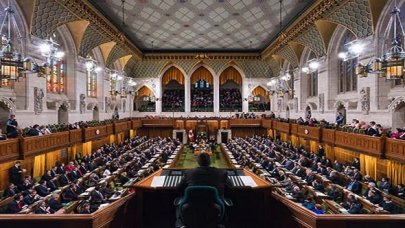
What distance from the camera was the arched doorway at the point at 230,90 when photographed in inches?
1339

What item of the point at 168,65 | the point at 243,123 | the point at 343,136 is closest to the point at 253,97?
the point at 243,123

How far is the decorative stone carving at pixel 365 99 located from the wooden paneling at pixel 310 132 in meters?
2.39

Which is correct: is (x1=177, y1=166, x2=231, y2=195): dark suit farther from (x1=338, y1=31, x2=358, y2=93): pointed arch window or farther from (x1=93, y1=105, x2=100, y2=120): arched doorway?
(x1=93, y1=105, x2=100, y2=120): arched doorway

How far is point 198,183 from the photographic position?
3.10 meters

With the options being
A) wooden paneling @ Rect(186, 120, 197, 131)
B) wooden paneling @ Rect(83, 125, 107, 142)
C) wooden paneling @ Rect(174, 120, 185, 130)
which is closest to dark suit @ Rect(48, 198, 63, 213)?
wooden paneling @ Rect(83, 125, 107, 142)

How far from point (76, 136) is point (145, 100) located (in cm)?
2021

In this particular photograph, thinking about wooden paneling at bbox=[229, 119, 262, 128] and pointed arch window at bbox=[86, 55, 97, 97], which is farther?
wooden paneling at bbox=[229, 119, 262, 128]

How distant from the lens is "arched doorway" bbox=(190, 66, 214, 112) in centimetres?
3406

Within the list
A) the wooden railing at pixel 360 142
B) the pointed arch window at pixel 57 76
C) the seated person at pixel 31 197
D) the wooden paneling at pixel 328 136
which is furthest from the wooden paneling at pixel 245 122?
the seated person at pixel 31 197

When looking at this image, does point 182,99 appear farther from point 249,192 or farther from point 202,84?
point 249,192

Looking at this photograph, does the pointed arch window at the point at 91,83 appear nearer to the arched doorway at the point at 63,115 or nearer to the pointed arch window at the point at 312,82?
the arched doorway at the point at 63,115

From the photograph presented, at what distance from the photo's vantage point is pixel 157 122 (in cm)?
2944

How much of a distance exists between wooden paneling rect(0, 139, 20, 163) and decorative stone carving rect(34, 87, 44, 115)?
4307 mm

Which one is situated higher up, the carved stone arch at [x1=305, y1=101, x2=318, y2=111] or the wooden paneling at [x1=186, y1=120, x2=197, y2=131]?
the carved stone arch at [x1=305, y1=101, x2=318, y2=111]
